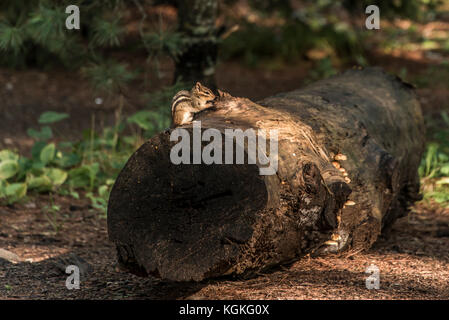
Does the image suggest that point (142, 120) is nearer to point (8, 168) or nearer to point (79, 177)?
point (79, 177)

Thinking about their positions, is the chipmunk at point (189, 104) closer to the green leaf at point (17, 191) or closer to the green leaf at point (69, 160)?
the green leaf at point (17, 191)

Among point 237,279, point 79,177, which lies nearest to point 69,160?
point 79,177

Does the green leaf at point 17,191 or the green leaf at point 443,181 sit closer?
the green leaf at point 17,191

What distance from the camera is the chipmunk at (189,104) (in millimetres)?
2564

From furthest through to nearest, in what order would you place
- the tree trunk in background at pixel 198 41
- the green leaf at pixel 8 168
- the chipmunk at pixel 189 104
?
the tree trunk in background at pixel 198 41 < the green leaf at pixel 8 168 < the chipmunk at pixel 189 104

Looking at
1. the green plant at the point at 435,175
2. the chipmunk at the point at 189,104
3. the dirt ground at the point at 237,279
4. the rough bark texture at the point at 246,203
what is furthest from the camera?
the green plant at the point at 435,175

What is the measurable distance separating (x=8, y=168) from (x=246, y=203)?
249 cm

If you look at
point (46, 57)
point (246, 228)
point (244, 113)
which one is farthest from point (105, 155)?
point (46, 57)

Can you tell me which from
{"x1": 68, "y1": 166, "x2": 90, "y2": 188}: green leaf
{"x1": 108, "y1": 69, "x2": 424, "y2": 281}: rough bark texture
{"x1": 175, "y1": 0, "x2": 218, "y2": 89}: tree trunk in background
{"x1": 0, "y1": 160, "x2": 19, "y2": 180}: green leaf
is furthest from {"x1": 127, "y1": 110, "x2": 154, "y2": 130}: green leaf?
{"x1": 108, "y1": 69, "x2": 424, "y2": 281}: rough bark texture

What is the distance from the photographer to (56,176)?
165 inches

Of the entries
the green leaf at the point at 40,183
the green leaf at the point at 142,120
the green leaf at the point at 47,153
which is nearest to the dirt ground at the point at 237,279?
the green leaf at the point at 40,183

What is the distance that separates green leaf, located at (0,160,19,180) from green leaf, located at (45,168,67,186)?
211 millimetres

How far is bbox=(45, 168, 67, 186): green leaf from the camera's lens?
417 cm
